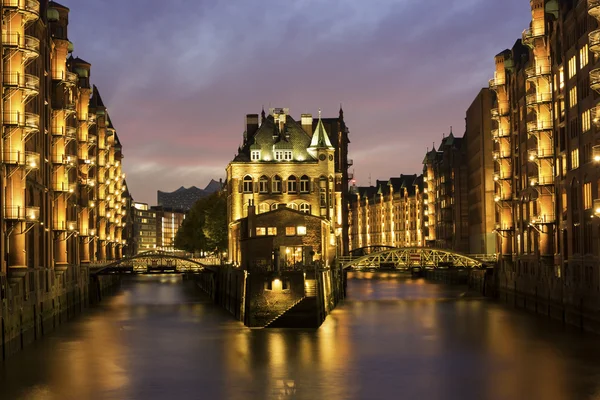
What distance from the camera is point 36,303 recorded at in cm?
7106

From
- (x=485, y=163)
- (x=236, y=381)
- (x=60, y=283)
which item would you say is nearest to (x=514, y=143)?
(x=485, y=163)

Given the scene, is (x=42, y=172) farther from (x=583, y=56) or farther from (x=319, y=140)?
(x=319, y=140)

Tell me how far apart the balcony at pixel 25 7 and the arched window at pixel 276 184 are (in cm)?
6210

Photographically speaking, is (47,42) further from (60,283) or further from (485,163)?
(485,163)

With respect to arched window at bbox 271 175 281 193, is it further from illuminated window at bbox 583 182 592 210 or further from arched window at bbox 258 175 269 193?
illuminated window at bbox 583 182 592 210

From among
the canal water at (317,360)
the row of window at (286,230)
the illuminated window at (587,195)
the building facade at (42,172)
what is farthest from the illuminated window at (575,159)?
the building facade at (42,172)

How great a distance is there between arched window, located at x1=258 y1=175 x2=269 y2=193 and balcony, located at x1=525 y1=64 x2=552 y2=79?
44.3m

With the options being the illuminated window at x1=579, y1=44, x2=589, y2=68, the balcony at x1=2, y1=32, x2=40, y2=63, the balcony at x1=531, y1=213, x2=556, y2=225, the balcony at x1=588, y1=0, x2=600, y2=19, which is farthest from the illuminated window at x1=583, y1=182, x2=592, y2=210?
the balcony at x1=2, y1=32, x2=40, y2=63

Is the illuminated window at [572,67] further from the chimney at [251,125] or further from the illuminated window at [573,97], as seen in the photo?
the chimney at [251,125]

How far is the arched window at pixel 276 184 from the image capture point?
404 feet

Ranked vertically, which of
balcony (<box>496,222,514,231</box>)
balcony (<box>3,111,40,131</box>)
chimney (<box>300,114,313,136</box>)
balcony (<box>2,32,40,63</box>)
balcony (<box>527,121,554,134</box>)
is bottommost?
balcony (<box>496,222,514,231</box>)

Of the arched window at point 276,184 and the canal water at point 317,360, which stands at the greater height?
the arched window at point 276,184

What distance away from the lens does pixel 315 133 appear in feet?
412

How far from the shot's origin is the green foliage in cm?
14125
